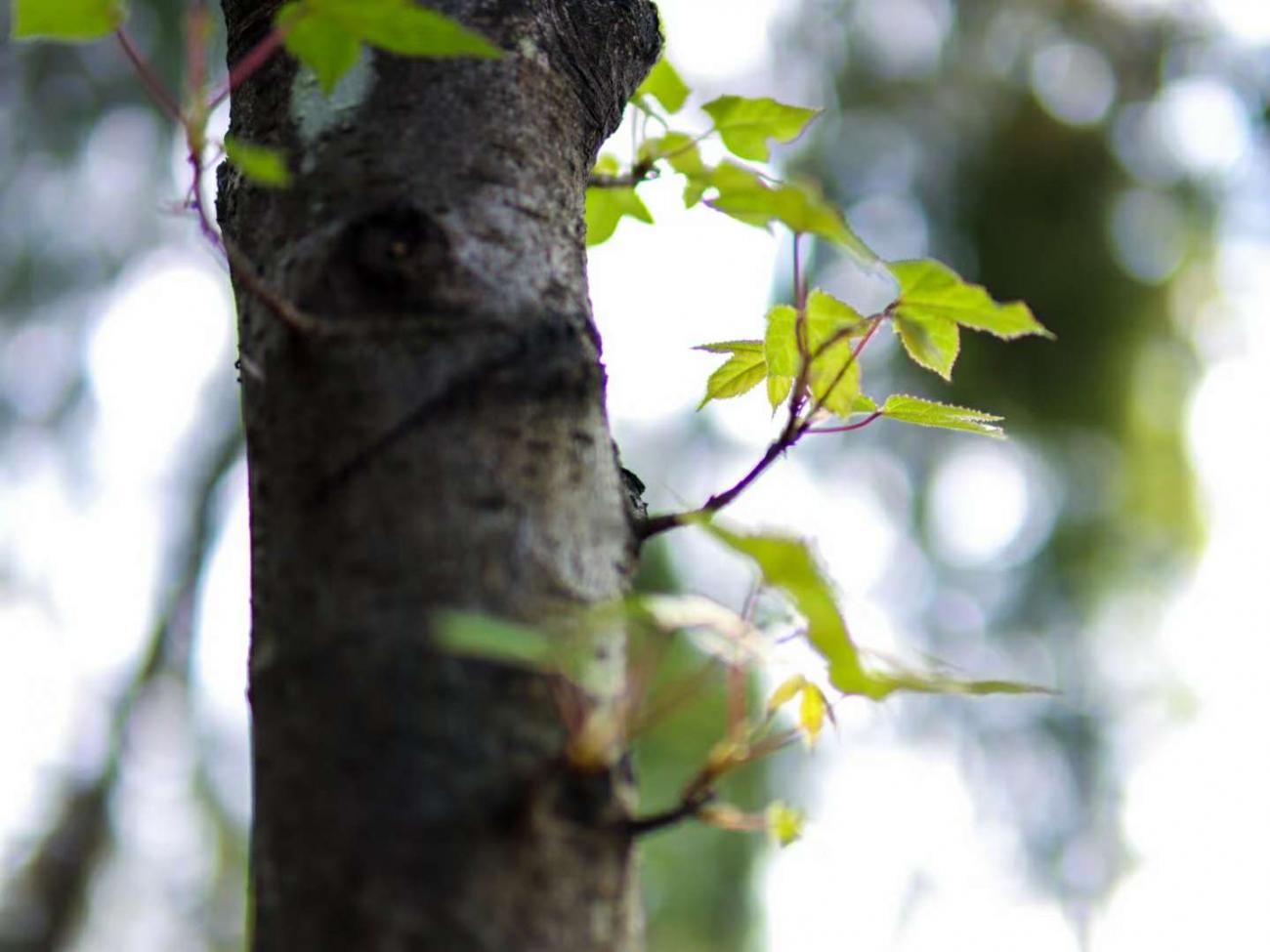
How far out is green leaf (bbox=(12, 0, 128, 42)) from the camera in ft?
1.27

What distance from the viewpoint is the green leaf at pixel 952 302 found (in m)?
0.48

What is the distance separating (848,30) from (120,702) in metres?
5.12

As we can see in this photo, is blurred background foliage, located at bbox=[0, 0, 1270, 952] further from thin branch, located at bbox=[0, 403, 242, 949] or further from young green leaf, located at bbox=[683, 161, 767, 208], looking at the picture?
young green leaf, located at bbox=[683, 161, 767, 208]

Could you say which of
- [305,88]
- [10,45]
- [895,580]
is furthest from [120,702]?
[305,88]

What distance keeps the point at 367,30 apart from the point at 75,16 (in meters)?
0.10

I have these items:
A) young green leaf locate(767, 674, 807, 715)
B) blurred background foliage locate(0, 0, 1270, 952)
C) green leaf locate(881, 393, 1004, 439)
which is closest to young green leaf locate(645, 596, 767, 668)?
young green leaf locate(767, 674, 807, 715)

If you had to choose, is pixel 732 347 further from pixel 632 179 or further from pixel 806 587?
pixel 806 587

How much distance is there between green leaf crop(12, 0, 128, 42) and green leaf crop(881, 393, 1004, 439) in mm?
362

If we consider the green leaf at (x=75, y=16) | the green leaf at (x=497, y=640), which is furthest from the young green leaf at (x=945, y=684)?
the green leaf at (x=75, y=16)

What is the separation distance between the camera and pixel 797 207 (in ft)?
1.34

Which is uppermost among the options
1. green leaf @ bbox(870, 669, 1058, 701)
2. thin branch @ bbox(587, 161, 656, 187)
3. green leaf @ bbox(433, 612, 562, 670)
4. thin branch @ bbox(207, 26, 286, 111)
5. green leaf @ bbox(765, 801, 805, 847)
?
thin branch @ bbox(587, 161, 656, 187)

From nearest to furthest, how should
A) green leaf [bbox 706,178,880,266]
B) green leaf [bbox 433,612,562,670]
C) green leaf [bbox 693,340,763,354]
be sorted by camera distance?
green leaf [bbox 433,612,562,670], green leaf [bbox 706,178,880,266], green leaf [bbox 693,340,763,354]

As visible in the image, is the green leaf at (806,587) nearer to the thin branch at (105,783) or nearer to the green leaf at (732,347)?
the green leaf at (732,347)

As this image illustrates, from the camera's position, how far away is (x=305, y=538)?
388 mm
